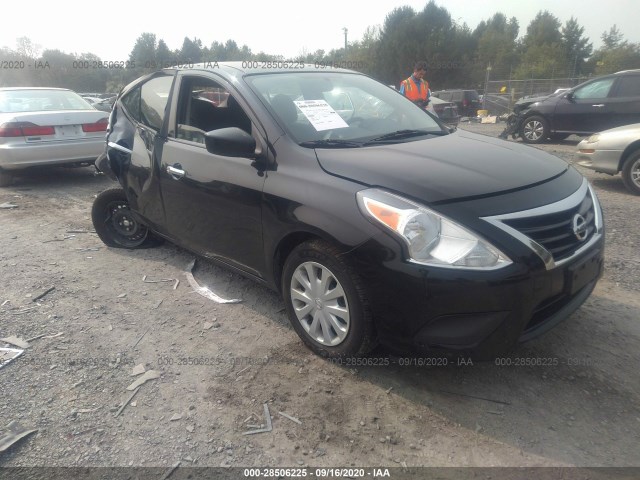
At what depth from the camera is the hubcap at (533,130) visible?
11469mm

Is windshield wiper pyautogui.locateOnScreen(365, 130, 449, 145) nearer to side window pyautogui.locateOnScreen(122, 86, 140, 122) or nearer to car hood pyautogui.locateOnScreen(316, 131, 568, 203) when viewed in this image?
car hood pyautogui.locateOnScreen(316, 131, 568, 203)

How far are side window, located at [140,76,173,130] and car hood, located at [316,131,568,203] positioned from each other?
1.74 metres

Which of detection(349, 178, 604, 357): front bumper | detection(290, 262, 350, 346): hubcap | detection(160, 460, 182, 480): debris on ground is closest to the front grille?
detection(349, 178, 604, 357): front bumper

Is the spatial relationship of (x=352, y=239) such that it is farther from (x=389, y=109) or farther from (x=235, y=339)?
(x=389, y=109)

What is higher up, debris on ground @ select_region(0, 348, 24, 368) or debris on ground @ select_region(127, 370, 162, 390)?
debris on ground @ select_region(127, 370, 162, 390)

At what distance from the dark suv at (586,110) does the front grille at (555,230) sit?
9.19m

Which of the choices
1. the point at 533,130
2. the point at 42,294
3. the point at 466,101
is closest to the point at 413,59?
the point at 466,101

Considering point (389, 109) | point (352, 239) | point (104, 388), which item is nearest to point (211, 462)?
point (104, 388)

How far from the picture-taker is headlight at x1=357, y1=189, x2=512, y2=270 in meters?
2.19

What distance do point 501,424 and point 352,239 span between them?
1152 millimetres

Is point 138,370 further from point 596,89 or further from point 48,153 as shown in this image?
point 596,89

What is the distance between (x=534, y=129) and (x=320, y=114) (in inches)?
397

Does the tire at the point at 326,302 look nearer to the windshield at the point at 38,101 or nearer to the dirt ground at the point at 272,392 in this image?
the dirt ground at the point at 272,392

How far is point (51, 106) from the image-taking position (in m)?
7.72
